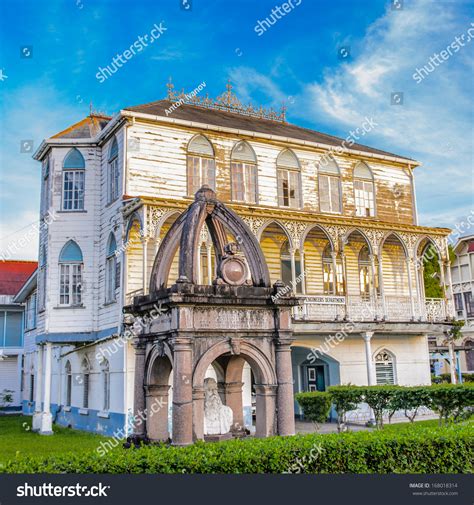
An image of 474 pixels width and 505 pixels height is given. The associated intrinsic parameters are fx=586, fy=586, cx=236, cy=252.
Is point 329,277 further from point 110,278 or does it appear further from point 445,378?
point 445,378

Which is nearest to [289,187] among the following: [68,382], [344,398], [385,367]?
[385,367]

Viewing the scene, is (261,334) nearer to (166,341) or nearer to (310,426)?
(166,341)

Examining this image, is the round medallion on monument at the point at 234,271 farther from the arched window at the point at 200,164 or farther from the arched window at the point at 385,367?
the arched window at the point at 385,367

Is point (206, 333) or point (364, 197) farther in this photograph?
point (364, 197)

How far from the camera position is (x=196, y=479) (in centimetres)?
646

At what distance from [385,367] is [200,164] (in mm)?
11779

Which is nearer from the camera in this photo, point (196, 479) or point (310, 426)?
point (196, 479)

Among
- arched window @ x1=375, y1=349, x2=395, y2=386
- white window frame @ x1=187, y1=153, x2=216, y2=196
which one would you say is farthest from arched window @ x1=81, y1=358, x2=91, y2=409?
arched window @ x1=375, y1=349, x2=395, y2=386

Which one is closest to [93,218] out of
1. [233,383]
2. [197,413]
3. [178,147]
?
[178,147]

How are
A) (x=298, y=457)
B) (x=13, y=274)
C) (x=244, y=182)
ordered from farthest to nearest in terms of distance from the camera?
(x=13, y=274) < (x=244, y=182) < (x=298, y=457)

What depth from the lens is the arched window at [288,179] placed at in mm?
24516

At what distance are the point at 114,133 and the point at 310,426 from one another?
13.5 meters

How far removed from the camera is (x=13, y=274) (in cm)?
4169

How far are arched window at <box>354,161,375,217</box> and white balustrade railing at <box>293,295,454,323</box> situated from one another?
13.1 ft
